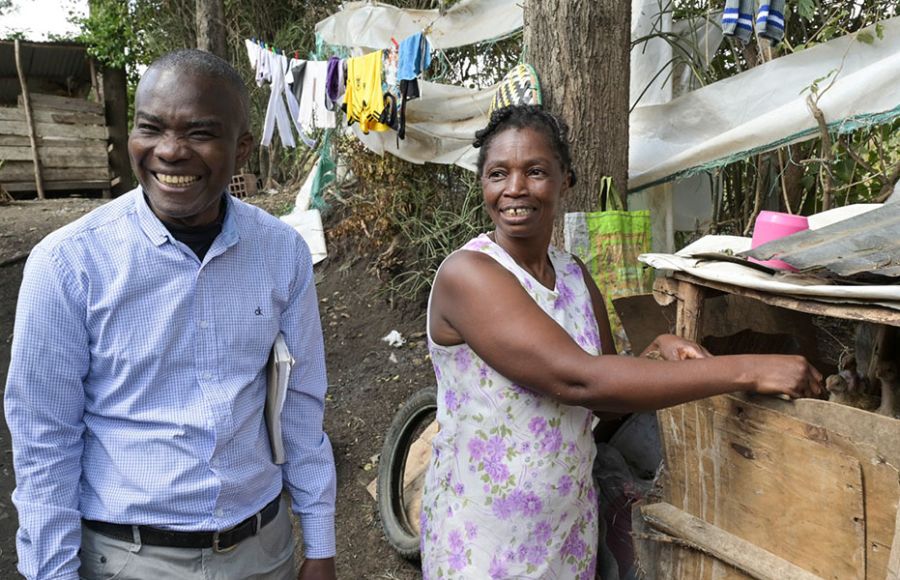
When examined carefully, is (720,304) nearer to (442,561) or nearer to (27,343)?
(442,561)

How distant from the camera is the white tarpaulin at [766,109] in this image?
2807mm

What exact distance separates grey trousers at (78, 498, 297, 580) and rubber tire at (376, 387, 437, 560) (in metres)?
1.97

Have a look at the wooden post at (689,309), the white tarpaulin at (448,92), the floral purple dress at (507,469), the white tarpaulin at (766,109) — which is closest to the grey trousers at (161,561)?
the floral purple dress at (507,469)

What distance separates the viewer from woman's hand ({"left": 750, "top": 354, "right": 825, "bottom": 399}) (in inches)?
61.7

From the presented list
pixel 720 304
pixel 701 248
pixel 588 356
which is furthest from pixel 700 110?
pixel 588 356

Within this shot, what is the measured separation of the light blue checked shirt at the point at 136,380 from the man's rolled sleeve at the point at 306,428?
79 millimetres

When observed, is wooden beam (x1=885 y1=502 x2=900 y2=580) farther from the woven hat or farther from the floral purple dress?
the woven hat

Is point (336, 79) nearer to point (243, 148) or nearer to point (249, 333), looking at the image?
point (243, 148)

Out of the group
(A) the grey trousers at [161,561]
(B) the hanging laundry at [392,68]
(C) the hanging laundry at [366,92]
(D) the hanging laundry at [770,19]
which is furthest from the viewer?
(C) the hanging laundry at [366,92]

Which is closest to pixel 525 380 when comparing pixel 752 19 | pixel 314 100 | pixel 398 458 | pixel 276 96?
pixel 398 458

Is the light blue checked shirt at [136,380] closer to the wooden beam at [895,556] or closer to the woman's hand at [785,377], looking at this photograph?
the woman's hand at [785,377]

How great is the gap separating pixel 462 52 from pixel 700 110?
8.60 feet

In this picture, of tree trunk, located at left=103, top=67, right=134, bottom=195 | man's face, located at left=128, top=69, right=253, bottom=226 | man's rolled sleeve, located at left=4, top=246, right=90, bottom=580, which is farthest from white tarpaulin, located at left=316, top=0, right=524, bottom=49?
tree trunk, located at left=103, top=67, right=134, bottom=195

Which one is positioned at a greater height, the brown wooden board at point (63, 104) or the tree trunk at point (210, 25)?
the tree trunk at point (210, 25)
